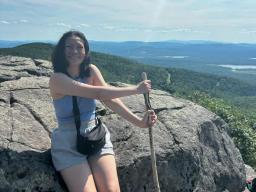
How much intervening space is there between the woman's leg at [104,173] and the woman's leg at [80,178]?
14 centimetres

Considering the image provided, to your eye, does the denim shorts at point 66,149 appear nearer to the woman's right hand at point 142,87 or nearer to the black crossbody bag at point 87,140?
the black crossbody bag at point 87,140

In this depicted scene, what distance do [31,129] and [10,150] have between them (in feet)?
3.40

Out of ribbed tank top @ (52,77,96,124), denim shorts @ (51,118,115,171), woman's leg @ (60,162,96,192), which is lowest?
woman's leg @ (60,162,96,192)

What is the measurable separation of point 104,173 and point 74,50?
2240 millimetres

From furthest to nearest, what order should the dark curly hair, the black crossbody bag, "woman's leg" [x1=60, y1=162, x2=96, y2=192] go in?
the dark curly hair < the black crossbody bag < "woman's leg" [x1=60, y1=162, x2=96, y2=192]

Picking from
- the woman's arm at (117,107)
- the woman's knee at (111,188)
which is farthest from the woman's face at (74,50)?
the woman's knee at (111,188)

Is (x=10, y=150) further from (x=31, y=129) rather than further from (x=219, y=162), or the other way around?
(x=219, y=162)

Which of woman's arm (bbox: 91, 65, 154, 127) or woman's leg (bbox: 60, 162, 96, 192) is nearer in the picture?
woman's leg (bbox: 60, 162, 96, 192)

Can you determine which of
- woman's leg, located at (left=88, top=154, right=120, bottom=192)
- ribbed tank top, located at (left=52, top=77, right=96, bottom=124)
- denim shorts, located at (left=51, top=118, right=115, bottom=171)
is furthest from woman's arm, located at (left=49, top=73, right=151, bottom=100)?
woman's leg, located at (left=88, top=154, right=120, bottom=192)

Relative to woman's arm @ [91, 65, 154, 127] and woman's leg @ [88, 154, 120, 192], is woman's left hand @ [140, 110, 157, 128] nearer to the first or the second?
woman's arm @ [91, 65, 154, 127]

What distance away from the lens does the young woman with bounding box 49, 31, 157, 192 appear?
24.0 ft

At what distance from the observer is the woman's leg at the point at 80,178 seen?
23.4ft

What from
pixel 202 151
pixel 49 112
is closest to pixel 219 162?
pixel 202 151

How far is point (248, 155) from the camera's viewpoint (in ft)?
79.8
